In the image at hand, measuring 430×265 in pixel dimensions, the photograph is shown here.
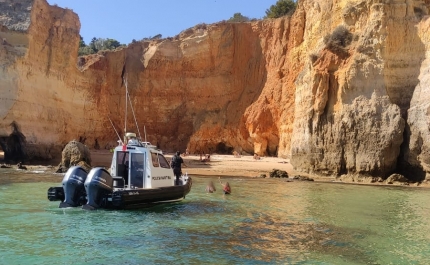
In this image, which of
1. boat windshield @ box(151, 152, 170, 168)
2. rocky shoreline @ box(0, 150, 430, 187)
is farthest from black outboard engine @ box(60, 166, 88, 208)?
rocky shoreline @ box(0, 150, 430, 187)

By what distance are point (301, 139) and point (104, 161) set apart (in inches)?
620

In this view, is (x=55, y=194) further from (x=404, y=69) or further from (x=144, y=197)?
(x=404, y=69)

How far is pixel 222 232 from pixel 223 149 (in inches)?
1257

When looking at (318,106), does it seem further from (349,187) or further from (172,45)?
(172,45)

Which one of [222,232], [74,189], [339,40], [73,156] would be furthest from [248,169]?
[222,232]

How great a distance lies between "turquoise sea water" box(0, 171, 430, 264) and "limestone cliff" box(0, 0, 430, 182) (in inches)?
291

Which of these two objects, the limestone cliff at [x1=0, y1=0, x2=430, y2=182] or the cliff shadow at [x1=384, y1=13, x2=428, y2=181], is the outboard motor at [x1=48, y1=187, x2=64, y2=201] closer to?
the limestone cliff at [x1=0, y1=0, x2=430, y2=182]

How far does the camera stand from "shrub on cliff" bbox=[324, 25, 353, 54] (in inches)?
964

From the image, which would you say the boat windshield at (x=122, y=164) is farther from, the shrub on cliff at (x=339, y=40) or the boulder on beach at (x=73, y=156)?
the shrub on cliff at (x=339, y=40)

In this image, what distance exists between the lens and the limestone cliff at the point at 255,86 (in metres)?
21.9

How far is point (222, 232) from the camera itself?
30.3 ft

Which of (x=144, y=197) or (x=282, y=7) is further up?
(x=282, y=7)

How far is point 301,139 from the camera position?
84.2ft

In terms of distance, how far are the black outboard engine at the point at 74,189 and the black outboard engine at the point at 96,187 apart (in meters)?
0.36
